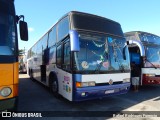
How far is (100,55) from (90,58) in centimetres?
43

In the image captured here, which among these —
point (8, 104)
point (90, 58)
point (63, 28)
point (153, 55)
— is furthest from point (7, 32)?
point (153, 55)

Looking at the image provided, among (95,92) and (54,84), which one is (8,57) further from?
(54,84)

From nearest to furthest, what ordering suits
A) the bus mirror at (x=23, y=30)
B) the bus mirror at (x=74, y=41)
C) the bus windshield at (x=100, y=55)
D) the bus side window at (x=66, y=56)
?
the bus mirror at (x=23, y=30) → the bus mirror at (x=74, y=41) → the bus windshield at (x=100, y=55) → the bus side window at (x=66, y=56)

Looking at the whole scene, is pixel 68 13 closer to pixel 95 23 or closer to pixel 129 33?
pixel 95 23

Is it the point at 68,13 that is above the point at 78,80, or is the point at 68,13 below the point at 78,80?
above

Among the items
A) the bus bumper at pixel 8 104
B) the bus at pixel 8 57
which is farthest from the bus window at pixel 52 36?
the bus bumper at pixel 8 104

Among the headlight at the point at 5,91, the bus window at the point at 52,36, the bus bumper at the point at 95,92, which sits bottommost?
the bus bumper at the point at 95,92

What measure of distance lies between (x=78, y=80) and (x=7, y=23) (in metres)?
2.64

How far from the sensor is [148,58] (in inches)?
397

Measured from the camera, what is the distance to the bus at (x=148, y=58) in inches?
394

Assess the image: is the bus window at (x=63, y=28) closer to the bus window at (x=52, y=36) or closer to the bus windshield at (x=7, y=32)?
the bus window at (x=52, y=36)

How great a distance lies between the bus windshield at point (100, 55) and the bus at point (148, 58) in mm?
3183

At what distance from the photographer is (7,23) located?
15.5 feet

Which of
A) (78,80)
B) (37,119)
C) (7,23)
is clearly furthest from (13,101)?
(78,80)
